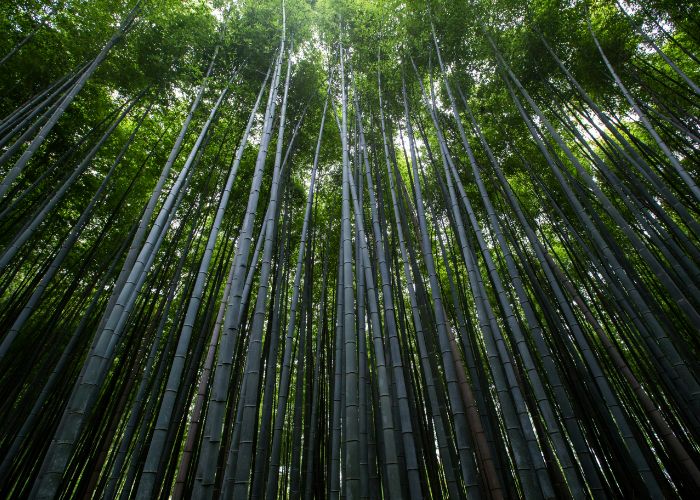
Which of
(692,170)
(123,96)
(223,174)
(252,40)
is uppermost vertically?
(252,40)

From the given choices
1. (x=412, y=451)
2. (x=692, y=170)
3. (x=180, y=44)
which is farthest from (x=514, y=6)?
(x=412, y=451)

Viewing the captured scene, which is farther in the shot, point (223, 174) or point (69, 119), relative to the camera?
point (223, 174)

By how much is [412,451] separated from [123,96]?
4.90 metres

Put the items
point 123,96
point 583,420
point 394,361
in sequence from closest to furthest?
point 394,361
point 583,420
point 123,96

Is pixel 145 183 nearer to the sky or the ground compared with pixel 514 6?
nearer to the ground

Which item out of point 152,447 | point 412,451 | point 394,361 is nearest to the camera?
point 152,447

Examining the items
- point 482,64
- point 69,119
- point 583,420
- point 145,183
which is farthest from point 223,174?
point 583,420

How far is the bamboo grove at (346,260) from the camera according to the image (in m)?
1.72

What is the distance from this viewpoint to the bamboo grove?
1.72 meters

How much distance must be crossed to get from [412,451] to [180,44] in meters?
4.51

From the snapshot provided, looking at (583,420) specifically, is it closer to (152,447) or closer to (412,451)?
(412,451)

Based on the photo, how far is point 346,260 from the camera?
1887 mm

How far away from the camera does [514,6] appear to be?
159 inches

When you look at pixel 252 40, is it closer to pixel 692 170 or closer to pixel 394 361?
pixel 394 361
